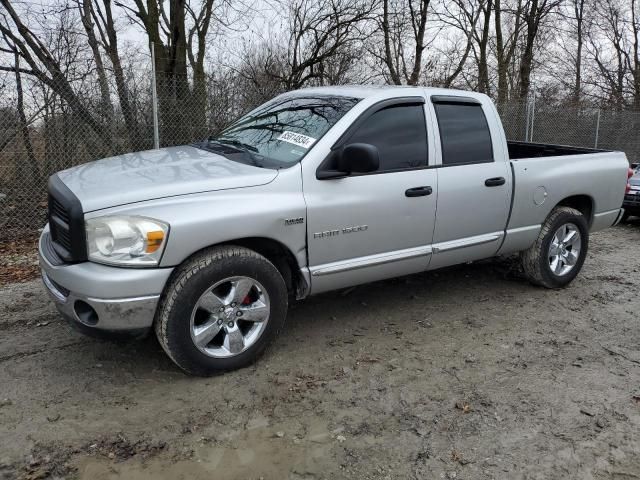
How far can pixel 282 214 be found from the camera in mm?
3586

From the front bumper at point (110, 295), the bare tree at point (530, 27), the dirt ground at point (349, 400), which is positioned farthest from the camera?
the bare tree at point (530, 27)

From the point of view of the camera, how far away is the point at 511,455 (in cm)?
288

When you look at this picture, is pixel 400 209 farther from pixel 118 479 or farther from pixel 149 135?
pixel 149 135

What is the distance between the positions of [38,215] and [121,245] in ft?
15.8

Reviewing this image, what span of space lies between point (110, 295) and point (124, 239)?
0.32m

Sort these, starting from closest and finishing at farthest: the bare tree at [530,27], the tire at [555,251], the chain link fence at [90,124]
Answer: the tire at [555,251] → the chain link fence at [90,124] → the bare tree at [530,27]

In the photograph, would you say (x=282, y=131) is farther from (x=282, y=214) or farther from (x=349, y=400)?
(x=349, y=400)

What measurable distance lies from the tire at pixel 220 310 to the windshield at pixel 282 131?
79 centimetres

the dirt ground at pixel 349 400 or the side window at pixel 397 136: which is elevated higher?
the side window at pixel 397 136

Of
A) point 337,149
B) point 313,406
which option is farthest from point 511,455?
point 337,149

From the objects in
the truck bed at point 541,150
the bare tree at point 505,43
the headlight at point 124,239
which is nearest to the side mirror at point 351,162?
the headlight at point 124,239

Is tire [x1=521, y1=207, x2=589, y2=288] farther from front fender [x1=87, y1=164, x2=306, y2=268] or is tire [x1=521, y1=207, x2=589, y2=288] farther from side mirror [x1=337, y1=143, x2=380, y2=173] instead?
front fender [x1=87, y1=164, x2=306, y2=268]

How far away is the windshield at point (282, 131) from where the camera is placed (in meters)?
3.92

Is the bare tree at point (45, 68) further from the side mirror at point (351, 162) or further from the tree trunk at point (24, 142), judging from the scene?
the side mirror at point (351, 162)
